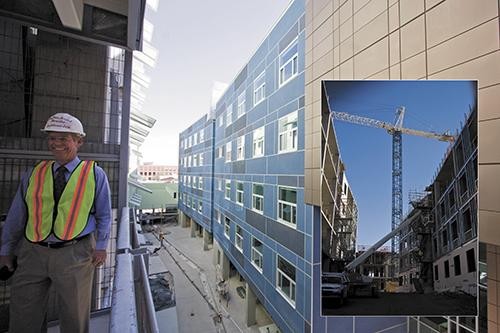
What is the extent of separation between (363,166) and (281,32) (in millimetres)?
4610

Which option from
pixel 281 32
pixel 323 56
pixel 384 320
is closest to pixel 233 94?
pixel 281 32

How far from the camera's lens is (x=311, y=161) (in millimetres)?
2889

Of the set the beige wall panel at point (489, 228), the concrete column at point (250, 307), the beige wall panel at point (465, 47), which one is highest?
the beige wall panel at point (465, 47)

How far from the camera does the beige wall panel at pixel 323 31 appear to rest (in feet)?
8.72

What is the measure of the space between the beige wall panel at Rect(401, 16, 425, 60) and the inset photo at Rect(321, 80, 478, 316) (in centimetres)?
37

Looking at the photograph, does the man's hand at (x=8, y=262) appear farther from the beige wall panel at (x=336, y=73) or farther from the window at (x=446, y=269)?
the beige wall panel at (x=336, y=73)

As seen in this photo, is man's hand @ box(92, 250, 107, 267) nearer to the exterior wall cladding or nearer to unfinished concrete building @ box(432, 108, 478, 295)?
the exterior wall cladding

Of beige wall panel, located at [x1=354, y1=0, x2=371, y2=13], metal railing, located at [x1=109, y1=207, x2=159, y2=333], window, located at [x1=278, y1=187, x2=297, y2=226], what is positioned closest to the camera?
metal railing, located at [x1=109, y1=207, x2=159, y2=333]

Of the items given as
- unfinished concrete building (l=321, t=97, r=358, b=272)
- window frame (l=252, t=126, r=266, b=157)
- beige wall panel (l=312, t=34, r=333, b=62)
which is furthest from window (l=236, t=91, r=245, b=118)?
unfinished concrete building (l=321, t=97, r=358, b=272)

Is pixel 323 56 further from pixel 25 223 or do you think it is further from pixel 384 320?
pixel 384 320

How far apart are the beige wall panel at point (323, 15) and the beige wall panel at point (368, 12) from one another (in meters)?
0.55

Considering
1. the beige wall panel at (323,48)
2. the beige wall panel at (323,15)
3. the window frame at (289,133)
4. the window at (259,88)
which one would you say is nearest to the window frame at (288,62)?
the window frame at (289,133)

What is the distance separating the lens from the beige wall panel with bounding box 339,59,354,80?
2.21 m

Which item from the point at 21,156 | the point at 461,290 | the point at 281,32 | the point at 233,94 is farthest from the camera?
the point at 233,94
